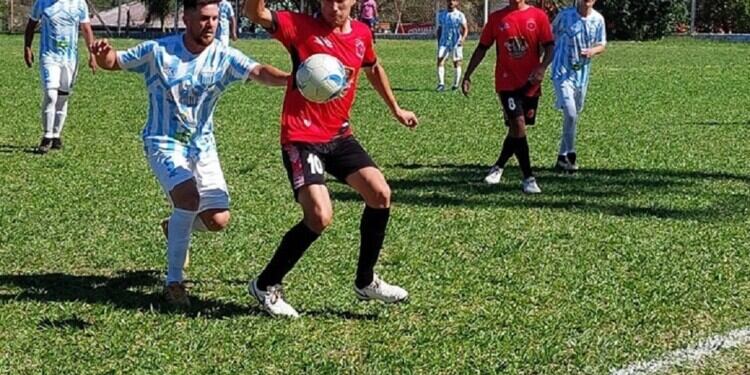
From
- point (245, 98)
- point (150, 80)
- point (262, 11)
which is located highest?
point (262, 11)

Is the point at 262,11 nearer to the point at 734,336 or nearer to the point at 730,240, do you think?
the point at 734,336

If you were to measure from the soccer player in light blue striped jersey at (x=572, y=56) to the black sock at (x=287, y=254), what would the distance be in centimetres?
605

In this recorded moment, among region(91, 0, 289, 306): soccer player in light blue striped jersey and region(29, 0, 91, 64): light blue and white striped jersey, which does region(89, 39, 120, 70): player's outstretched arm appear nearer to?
region(91, 0, 289, 306): soccer player in light blue striped jersey

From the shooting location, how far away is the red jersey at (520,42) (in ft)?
33.9

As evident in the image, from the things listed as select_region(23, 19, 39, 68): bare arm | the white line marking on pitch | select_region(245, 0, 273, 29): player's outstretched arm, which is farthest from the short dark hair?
select_region(23, 19, 39, 68): bare arm

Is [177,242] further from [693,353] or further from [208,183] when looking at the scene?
[693,353]

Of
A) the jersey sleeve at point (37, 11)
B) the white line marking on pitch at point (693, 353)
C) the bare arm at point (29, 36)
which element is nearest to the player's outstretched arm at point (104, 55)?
the white line marking on pitch at point (693, 353)

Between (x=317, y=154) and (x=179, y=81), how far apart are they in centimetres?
83

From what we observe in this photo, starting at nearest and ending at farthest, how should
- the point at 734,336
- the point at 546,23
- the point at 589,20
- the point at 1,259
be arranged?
the point at 734,336, the point at 1,259, the point at 546,23, the point at 589,20

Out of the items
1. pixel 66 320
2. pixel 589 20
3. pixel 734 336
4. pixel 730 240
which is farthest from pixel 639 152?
pixel 66 320

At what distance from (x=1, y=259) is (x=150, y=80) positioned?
74.5 inches

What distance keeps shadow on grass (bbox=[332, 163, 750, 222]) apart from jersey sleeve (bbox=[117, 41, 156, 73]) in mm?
3866

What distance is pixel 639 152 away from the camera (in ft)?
43.2

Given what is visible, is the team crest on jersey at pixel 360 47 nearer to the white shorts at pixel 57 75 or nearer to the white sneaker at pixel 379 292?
the white sneaker at pixel 379 292
